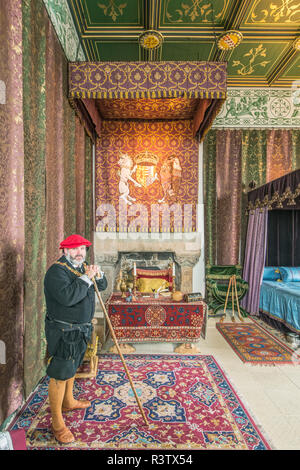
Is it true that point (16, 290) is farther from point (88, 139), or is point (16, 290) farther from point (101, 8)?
point (101, 8)

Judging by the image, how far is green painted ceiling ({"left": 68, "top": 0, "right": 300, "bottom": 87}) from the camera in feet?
12.9

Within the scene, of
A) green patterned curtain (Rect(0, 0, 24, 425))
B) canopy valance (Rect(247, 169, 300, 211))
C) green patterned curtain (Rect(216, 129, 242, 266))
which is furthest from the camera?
green patterned curtain (Rect(216, 129, 242, 266))

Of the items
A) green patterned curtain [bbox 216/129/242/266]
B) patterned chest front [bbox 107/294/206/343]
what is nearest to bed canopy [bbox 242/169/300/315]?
green patterned curtain [bbox 216/129/242/266]

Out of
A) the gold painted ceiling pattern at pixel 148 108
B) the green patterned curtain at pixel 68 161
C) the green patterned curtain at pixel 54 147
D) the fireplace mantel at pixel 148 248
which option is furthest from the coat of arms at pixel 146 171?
the green patterned curtain at pixel 54 147

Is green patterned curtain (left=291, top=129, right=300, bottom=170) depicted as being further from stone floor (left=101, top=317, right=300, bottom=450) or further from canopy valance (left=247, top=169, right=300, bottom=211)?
stone floor (left=101, top=317, right=300, bottom=450)

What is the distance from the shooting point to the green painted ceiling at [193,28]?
3941 mm

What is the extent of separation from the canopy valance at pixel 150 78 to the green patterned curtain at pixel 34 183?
79cm

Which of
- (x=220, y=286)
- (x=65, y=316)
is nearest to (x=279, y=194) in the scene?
(x=220, y=286)

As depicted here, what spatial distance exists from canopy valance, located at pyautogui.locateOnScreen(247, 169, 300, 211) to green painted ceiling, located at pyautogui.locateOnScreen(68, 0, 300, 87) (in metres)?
2.53

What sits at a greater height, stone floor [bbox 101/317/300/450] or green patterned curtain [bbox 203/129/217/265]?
green patterned curtain [bbox 203/129/217/265]

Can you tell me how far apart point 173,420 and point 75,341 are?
46.8 inches

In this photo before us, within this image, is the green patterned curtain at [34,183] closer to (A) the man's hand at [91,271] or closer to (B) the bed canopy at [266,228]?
(A) the man's hand at [91,271]

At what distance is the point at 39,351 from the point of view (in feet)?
9.51

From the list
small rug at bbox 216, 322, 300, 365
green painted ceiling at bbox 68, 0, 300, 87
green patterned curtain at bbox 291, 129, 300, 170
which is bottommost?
small rug at bbox 216, 322, 300, 365
